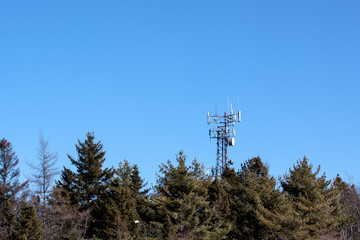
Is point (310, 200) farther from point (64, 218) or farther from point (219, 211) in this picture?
point (64, 218)

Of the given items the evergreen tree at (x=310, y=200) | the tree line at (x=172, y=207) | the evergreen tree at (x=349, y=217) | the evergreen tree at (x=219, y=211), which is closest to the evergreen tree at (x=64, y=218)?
the tree line at (x=172, y=207)

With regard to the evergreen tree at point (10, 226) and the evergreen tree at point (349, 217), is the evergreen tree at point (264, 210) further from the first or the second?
the evergreen tree at point (10, 226)

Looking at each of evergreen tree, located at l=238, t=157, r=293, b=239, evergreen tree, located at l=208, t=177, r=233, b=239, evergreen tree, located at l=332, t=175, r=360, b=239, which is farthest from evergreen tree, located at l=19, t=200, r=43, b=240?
evergreen tree, located at l=332, t=175, r=360, b=239

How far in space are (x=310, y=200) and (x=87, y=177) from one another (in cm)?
2115

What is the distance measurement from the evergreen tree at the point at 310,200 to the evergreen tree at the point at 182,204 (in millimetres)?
7859

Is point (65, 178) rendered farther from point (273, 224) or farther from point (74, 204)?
point (273, 224)

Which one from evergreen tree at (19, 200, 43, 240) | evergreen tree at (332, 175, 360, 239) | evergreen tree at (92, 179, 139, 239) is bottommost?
evergreen tree at (19, 200, 43, 240)

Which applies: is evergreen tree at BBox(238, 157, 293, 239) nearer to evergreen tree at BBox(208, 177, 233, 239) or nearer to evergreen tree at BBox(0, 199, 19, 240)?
evergreen tree at BBox(208, 177, 233, 239)

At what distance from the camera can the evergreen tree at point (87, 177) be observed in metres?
42.8

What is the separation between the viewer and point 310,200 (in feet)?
134

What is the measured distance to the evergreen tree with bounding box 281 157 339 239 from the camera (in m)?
38.2

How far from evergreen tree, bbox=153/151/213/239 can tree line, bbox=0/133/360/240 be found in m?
0.08

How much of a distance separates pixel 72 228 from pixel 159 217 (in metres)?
7.98

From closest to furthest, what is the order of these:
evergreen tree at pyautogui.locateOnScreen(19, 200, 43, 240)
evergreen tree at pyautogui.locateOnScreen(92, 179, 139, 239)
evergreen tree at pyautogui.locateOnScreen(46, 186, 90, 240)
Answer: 1. evergreen tree at pyautogui.locateOnScreen(19, 200, 43, 240)
2. evergreen tree at pyautogui.locateOnScreen(92, 179, 139, 239)
3. evergreen tree at pyautogui.locateOnScreen(46, 186, 90, 240)
